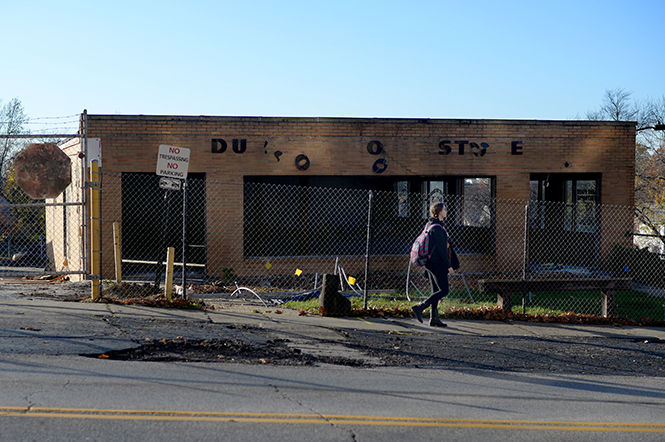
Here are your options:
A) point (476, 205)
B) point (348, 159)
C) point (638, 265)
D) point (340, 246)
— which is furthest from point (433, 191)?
point (638, 265)

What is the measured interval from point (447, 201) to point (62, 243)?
1155cm

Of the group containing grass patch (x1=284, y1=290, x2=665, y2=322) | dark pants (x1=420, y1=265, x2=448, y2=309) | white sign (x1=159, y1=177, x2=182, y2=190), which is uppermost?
white sign (x1=159, y1=177, x2=182, y2=190)

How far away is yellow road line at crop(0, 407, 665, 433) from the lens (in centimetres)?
541

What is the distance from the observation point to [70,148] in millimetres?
18500

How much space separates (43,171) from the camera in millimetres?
13055

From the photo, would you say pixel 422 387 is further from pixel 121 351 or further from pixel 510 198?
pixel 510 198

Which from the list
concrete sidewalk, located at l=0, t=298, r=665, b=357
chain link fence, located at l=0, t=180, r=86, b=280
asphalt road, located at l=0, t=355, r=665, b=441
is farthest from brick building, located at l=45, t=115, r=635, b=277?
asphalt road, located at l=0, t=355, r=665, b=441

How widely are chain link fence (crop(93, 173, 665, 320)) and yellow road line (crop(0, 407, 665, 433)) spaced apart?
7674mm

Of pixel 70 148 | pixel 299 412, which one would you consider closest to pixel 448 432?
pixel 299 412

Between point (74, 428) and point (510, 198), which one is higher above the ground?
point (510, 198)

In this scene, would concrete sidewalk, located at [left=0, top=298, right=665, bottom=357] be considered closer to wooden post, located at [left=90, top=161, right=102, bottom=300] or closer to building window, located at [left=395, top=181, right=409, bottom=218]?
wooden post, located at [left=90, top=161, right=102, bottom=300]

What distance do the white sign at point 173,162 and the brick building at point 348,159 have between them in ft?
14.4

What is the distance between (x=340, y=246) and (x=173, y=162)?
8973mm

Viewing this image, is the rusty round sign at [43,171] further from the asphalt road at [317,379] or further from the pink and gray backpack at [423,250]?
the pink and gray backpack at [423,250]
